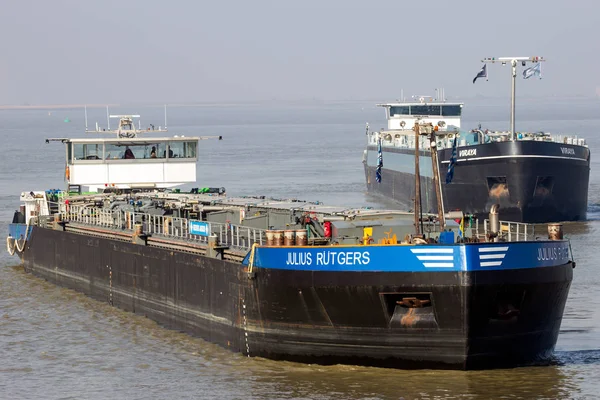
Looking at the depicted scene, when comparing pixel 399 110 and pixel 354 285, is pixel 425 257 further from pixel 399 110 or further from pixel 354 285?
pixel 399 110

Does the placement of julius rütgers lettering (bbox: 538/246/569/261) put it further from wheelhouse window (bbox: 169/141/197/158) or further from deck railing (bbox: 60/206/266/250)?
wheelhouse window (bbox: 169/141/197/158)

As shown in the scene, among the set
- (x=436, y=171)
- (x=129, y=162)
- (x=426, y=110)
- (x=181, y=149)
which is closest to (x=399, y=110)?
(x=426, y=110)

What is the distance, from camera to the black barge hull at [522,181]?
51.9m

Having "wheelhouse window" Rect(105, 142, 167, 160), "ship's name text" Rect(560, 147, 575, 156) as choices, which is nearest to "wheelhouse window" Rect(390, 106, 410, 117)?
"ship's name text" Rect(560, 147, 575, 156)

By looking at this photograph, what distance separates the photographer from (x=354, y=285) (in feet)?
73.5

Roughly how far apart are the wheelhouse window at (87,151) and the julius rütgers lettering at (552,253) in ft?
75.7

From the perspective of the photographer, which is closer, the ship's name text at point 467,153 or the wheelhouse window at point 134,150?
Answer: the wheelhouse window at point 134,150

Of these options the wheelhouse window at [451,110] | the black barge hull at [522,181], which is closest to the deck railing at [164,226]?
the black barge hull at [522,181]

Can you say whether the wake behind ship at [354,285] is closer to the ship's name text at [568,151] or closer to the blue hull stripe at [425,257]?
the blue hull stripe at [425,257]

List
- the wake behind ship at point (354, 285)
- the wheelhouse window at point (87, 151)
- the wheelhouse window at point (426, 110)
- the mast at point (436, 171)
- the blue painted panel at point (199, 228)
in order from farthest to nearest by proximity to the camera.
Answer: the wheelhouse window at point (426, 110)
the wheelhouse window at point (87, 151)
the blue painted panel at point (199, 228)
the mast at point (436, 171)
the wake behind ship at point (354, 285)

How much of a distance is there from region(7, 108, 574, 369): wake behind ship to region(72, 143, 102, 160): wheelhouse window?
11.2 metres

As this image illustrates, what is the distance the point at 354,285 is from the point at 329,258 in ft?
2.51

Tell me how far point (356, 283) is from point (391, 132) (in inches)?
1993

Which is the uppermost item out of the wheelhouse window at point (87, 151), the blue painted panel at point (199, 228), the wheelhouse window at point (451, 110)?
the wheelhouse window at point (451, 110)
